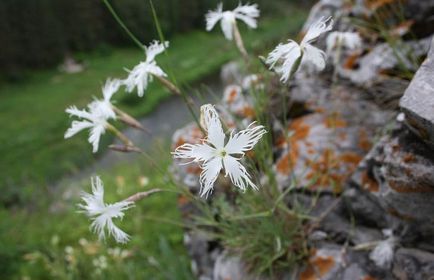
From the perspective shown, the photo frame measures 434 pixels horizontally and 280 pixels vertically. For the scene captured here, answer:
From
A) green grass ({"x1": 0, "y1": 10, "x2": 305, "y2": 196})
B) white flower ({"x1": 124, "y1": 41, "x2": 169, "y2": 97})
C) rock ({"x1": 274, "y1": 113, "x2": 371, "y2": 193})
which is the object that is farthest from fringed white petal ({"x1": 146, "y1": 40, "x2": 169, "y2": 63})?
green grass ({"x1": 0, "y1": 10, "x2": 305, "y2": 196})

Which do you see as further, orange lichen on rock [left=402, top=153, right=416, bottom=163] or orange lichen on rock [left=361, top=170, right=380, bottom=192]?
orange lichen on rock [left=361, top=170, right=380, bottom=192]

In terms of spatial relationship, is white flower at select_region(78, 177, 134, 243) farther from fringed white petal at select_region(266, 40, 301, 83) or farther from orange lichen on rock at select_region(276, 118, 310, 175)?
orange lichen on rock at select_region(276, 118, 310, 175)

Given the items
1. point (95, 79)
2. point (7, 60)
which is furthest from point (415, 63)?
point (7, 60)

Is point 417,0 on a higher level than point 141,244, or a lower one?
higher

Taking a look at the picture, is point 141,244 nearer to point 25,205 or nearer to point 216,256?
point 216,256

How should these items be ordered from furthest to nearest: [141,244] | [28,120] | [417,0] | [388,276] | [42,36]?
1. [42,36]
2. [28,120]
3. [141,244]
4. [417,0]
5. [388,276]

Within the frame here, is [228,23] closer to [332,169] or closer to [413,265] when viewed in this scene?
[332,169]
